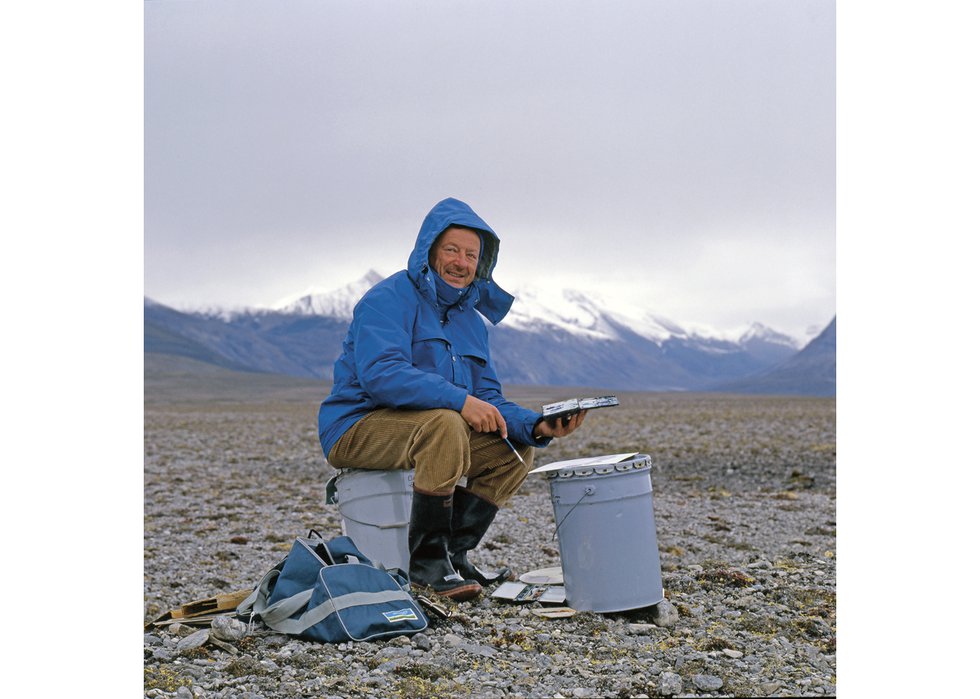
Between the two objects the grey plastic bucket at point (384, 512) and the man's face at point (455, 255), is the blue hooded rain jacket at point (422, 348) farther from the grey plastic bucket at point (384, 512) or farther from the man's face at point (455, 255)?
the grey plastic bucket at point (384, 512)

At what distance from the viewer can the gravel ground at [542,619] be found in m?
3.56

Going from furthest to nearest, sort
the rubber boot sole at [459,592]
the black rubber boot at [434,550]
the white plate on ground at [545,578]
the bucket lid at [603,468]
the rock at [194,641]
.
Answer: the white plate on ground at [545,578], the rubber boot sole at [459,592], the black rubber boot at [434,550], the bucket lid at [603,468], the rock at [194,641]

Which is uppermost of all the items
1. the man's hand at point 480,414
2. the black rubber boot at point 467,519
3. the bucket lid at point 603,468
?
the man's hand at point 480,414

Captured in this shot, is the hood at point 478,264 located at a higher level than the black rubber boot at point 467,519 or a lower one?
higher

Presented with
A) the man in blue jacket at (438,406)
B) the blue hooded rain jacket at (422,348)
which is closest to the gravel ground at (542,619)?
the man in blue jacket at (438,406)

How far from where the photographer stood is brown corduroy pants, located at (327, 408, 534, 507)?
14.2 feet

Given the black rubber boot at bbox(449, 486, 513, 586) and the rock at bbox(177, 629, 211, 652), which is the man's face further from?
the rock at bbox(177, 629, 211, 652)

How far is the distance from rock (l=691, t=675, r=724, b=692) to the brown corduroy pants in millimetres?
1331

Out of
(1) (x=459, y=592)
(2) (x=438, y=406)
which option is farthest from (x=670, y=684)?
(2) (x=438, y=406)

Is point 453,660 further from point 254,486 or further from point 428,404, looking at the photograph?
point 254,486

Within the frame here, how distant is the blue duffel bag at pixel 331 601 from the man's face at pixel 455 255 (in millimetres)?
1430

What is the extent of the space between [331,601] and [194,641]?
55 cm

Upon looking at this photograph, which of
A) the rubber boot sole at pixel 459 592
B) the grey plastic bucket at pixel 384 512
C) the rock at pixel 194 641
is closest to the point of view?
the rock at pixel 194 641

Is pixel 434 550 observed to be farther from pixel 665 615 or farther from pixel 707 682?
pixel 707 682
